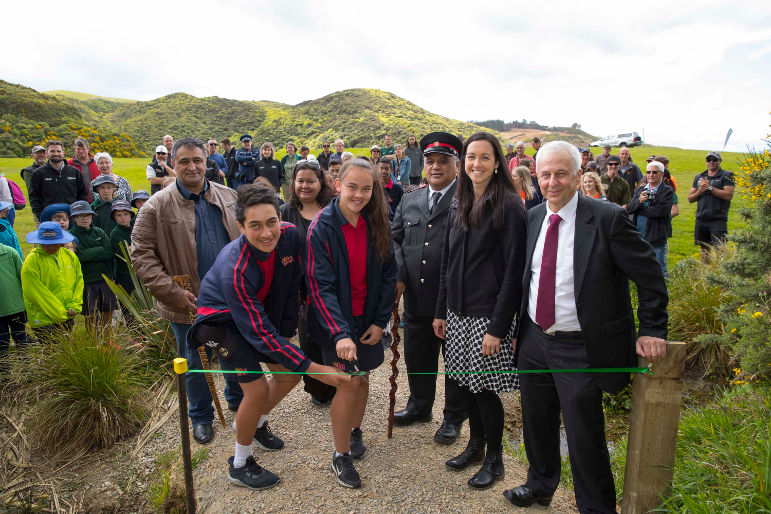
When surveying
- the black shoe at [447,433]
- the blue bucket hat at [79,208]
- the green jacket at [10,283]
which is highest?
the blue bucket hat at [79,208]

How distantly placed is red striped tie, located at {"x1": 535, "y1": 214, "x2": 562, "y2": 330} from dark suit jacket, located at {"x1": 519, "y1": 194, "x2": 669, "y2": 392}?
0.45 ft

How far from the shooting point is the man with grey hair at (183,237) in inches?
145

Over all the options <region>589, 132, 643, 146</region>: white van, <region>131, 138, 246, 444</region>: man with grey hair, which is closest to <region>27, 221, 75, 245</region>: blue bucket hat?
<region>131, 138, 246, 444</region>: man with grey hair

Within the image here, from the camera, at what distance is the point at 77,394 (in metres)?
4.32

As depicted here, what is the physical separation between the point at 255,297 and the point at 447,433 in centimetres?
200

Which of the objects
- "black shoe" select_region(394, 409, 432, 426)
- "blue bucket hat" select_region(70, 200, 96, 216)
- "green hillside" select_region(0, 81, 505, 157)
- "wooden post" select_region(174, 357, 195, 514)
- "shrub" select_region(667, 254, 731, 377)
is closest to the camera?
"wooden post" select_region(174, 357, 195, 514)

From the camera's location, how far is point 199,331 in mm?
3123

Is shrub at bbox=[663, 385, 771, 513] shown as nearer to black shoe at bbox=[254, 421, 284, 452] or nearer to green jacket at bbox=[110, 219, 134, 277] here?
black shoe at bbox=[254, 421, 284, 452]

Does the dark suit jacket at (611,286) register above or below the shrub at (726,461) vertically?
above

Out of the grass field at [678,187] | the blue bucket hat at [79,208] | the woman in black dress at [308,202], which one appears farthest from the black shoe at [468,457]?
the blue bucket hat at [79,208]

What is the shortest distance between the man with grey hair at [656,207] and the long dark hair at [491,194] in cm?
566

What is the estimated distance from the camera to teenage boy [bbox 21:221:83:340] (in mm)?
4949

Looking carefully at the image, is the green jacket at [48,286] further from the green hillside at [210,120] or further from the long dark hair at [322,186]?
the green hillside at [210,120]

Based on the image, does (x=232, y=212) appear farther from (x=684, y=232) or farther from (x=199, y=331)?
(x=684, y=232)
